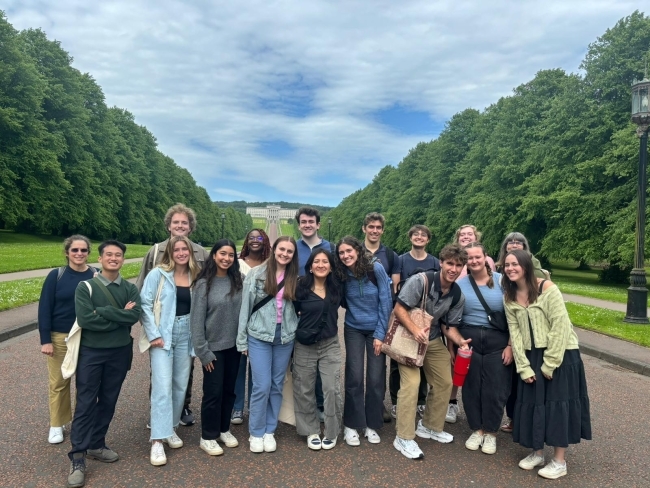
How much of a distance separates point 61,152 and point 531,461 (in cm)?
3644

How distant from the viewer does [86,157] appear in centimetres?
3716

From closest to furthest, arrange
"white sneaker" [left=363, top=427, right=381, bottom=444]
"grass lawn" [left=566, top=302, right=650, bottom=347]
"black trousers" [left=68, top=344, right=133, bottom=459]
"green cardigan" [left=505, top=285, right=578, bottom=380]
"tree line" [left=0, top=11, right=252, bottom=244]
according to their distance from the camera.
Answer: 1. "black trousers" [left=68, top=344, right=133, bottom=459]
2. "green cardigan" [left=505, top=285, right=578, bottom=380]
3. "white sneaker" [left=363, top=427, right=381, bottom=444]
4. "grass lawn" [left=566, top=302, right=650, bottom=347]
5. "tree line" [left=0, top=11, right=252, bottom=244]

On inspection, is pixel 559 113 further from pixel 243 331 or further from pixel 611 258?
pixel 243 331

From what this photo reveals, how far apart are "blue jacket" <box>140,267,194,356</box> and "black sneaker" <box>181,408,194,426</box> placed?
110 centimetres

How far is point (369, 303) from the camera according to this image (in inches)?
179

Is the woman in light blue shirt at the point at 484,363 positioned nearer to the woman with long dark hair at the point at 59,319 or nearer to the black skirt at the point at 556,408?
the black skirt at the point at 556,408

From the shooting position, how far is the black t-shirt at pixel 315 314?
4.36m

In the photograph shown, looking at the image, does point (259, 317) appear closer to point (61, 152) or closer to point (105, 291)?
point (105, 291)

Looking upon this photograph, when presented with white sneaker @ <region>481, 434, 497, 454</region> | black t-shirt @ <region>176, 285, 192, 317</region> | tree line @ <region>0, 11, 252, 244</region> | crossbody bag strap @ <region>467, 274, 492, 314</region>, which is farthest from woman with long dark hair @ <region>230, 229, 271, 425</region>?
tree line @ <region>0, 11, 252, 244</region>

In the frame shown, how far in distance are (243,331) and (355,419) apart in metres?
1.37

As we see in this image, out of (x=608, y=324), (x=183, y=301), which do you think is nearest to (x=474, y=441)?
(x=183, y=301)

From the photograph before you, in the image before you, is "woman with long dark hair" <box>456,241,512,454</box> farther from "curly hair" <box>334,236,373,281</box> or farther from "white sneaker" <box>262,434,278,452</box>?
"white sneaker" <box>262,434,278,452</box>

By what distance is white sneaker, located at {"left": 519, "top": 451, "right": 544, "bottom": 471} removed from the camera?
159 inches

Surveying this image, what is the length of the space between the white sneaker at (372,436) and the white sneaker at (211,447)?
138 cm
